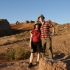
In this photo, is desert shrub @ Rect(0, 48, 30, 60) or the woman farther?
desert shrub @ Rect(0, 48, 30, 60)

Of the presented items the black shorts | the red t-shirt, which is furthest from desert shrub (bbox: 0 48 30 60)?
the red t-shirt

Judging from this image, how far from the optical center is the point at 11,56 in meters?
12.5

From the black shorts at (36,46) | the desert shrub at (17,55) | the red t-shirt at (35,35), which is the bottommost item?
the desert shrub at (17,55)

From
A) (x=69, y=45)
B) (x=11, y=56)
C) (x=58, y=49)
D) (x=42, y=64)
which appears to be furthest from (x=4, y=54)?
(x=42, y=64)

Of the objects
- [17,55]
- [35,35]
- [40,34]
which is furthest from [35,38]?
[17,55]

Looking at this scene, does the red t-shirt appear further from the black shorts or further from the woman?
the black shorts

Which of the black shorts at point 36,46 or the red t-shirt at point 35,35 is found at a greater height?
the red t-shirt at point 35,35

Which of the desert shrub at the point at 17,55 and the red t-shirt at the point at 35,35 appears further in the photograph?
the desert shrub at the point at 17,55

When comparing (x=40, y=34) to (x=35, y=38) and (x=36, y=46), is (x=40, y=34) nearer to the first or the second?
(x=35, y=38)

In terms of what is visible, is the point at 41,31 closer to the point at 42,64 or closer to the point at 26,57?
the point at 42,64

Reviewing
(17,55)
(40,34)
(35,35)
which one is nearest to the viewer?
(35,35)

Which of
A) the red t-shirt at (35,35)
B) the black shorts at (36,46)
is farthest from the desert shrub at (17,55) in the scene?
the red t-shirt at (35,35)

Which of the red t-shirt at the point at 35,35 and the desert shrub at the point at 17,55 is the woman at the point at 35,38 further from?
the desert shrub at the point at 17,55

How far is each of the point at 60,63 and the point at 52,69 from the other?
332 mm
